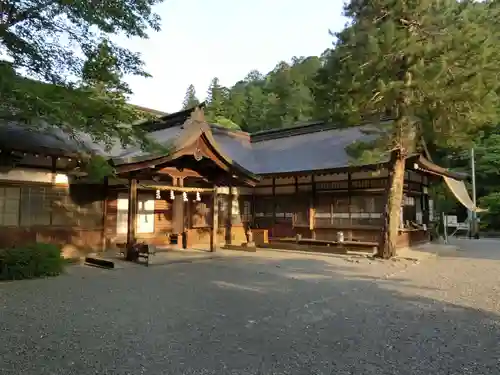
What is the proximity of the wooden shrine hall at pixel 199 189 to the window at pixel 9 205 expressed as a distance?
23 millimetres

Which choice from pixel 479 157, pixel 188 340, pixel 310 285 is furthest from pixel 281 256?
pixel 479 157

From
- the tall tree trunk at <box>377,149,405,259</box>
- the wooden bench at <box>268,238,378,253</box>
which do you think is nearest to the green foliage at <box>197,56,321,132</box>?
the wooden bench at <box>268,238,378,253</box>

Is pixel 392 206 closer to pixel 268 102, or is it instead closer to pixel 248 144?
pixel 248 144

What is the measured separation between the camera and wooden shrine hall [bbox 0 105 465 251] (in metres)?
10.9

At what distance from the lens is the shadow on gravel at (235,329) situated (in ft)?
13.2

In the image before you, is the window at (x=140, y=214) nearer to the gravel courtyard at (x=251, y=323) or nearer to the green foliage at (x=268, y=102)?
the gravel courtyard at (x=251, y=323)

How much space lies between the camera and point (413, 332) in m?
5.13

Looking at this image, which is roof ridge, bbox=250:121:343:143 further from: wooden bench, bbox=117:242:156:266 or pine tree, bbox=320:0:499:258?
wooden bench, bbox=117:242:156:266

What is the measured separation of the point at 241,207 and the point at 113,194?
6.62 metres

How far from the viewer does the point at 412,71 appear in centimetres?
1069

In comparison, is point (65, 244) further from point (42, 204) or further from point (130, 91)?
point (130, 91)

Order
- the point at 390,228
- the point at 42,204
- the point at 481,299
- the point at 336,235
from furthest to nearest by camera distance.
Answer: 1. the point at 336,235
2. the point at 390,228
3. the point at 42,204
4. the point at 481,299

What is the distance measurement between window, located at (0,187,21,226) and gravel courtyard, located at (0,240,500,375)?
8.24 feet

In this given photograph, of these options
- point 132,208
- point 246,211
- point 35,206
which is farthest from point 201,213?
point 35,206
